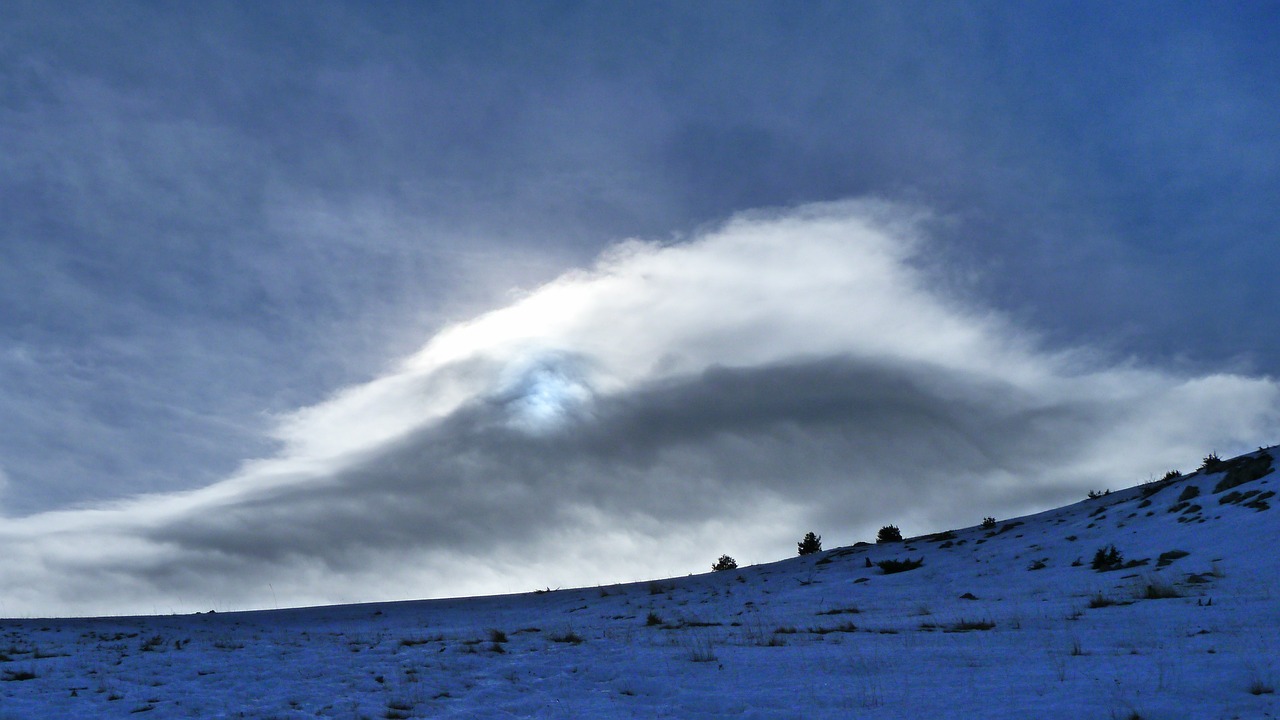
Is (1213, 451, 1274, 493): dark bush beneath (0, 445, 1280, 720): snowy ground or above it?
above

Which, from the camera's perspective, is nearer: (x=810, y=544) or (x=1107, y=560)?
(x=1107, y=560)

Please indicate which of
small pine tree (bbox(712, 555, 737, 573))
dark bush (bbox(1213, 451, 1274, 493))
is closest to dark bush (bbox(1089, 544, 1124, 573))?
dark bush (bbox(1213, 451, 1274, 493))

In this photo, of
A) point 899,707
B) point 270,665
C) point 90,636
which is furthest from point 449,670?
point 90,636

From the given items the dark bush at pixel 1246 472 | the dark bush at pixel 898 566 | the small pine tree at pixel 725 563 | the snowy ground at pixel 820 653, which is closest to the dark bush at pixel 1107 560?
the snowy ground at pixel 820 653

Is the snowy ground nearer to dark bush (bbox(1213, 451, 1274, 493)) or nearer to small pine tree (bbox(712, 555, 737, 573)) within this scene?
dark bush (bbox(1213, 451, 1274, 493))

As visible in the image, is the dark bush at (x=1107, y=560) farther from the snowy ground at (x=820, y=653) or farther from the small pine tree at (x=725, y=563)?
the small pine tree at (x=725, y=563)

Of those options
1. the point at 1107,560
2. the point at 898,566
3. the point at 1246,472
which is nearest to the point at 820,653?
the point at 1107,560

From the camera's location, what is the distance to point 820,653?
534 inches

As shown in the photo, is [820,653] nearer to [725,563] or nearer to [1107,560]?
[1107,560]

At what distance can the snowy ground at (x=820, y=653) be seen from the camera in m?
9.81

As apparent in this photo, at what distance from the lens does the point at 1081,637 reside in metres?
12.9

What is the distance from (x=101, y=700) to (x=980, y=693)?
12.7 m

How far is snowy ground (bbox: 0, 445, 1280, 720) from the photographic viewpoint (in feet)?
32.2

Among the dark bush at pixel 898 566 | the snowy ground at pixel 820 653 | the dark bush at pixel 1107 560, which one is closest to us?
the snowy ground at pixel 820 653
